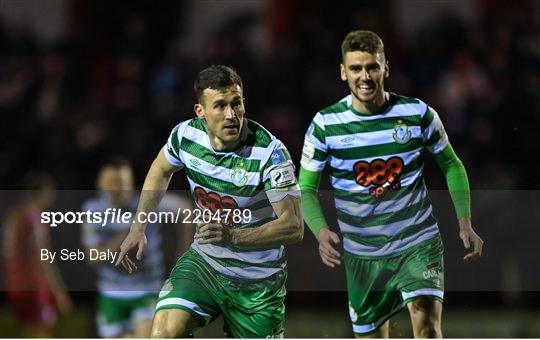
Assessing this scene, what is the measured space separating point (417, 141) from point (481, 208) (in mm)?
577

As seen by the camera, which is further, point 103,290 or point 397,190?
point 103,290

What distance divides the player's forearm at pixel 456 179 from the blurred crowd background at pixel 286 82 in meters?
0.05

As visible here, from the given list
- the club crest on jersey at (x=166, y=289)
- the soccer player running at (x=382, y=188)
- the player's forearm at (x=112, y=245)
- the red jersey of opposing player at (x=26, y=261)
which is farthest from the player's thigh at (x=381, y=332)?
the red jersey of opposing player at (x=26, y=261)

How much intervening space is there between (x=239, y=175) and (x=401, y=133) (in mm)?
795

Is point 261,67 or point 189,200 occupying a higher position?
point 261,67

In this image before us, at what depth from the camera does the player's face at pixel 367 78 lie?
4.69 metres

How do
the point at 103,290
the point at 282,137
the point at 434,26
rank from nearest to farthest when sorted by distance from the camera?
the point at 282,137 < the point at 103,290 < the point at 434,26

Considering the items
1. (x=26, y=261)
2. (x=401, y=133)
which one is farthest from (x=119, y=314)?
(x=401, y=133)

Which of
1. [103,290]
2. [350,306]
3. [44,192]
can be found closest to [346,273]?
[350,306]

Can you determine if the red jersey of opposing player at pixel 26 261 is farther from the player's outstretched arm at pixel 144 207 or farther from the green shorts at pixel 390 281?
the green shorts at pixel 390 281

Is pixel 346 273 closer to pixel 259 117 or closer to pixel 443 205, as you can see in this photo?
pixel 443 205

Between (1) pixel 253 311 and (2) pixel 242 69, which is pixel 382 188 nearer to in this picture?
(1) pixel 253 311

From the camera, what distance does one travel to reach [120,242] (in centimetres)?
493

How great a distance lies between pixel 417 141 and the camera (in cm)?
472
